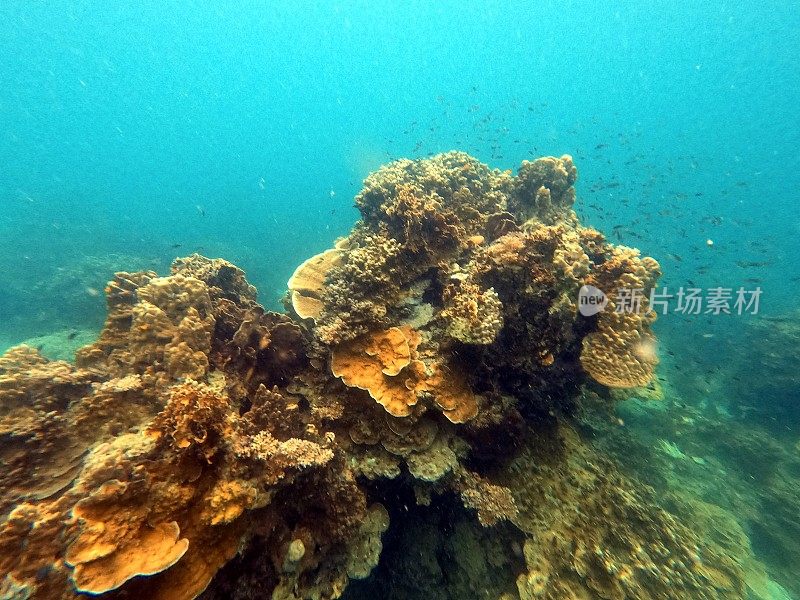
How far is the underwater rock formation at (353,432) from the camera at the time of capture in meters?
3.43

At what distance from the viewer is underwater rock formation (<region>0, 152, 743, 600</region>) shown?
3.43 m

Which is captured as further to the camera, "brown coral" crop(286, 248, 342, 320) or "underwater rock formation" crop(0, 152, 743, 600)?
"brown coral" crop(286, 248, 342, 320)

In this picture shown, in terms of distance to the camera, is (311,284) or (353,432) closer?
(353,432)

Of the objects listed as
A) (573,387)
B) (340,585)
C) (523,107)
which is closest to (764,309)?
(573,387)

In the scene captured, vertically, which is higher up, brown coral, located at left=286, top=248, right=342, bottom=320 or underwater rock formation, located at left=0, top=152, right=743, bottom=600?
brown coral, located at left=286, top=248, right=342, bottom=320

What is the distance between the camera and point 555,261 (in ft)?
19.2

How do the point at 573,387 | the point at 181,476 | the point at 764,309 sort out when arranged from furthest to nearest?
the point at 764,309, the point at 573,387, the point at 181,476

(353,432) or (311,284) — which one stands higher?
(311,284)

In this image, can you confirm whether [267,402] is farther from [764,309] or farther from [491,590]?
[764,309]

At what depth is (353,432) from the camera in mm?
5297

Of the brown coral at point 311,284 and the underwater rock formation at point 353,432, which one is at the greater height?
the brown coral at point 311,284

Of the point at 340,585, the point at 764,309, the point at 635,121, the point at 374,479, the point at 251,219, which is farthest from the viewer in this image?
the point at 635,121

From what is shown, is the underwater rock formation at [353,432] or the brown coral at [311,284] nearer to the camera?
the underwater rock formation at [353,432]

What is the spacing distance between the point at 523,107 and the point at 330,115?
10213 centimetres
